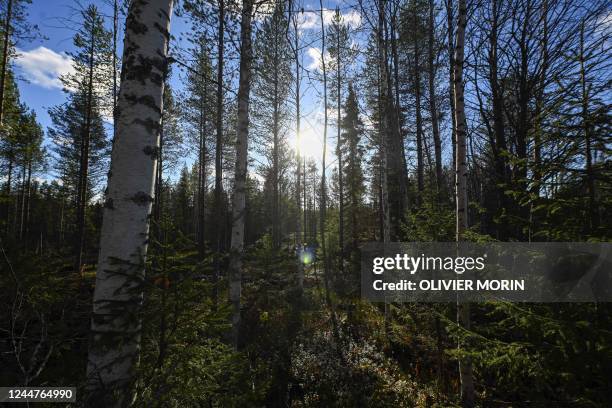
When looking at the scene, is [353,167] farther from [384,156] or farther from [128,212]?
[128,212]

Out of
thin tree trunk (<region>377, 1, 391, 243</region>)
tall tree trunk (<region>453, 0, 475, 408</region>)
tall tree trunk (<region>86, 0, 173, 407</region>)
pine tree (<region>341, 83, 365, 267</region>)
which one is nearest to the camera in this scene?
tall tree trunk (<region>86, 0, 173, 407</region>)

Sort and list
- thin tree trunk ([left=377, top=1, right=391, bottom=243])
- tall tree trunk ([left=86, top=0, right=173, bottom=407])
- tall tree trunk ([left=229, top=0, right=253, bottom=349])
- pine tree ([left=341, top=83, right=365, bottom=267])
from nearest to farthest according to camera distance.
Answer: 1. tall tree trunk ([left=86, top=0, right=173, bottom=407])
2. tall tree trunk ([left=229, top=0, right=253, bottom=349])
3. thin tree trunk ([left=377, top=1, right=391, bottom=243])
4. pine tree ([left=341, top=83, right=365, bottom=267])

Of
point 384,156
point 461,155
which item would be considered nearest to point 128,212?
point 461,155

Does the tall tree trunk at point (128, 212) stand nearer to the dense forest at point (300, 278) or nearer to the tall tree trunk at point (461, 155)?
the dense forest at point (300, 278)

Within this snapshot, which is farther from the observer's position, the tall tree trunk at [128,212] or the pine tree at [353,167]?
the pine tree at [353,167]

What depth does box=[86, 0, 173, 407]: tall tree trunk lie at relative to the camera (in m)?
1.83

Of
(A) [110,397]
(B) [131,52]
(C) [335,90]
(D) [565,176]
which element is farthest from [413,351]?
(C) [335,90]

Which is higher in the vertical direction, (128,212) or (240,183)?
(240,183)

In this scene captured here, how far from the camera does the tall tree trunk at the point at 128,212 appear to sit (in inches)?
71.9

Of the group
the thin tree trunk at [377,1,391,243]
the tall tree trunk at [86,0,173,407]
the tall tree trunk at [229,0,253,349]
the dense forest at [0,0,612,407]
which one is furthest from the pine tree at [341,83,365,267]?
the tall tree trunk at [86,0,173,407]

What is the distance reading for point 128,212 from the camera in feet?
6.41

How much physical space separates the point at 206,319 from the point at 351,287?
11.1 m

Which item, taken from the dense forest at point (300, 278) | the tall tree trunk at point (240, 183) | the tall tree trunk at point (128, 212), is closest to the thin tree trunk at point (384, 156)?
the dense forest at point (300, 278)

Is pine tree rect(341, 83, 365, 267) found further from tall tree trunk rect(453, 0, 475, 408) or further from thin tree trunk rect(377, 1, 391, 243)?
tall tree trunk rect(453, 0, 475, 408)
